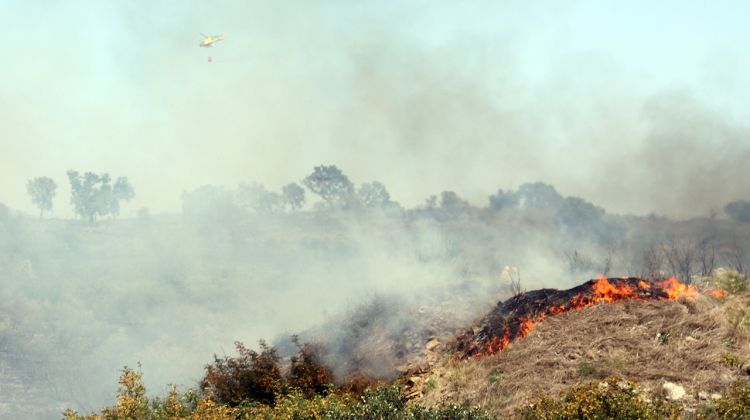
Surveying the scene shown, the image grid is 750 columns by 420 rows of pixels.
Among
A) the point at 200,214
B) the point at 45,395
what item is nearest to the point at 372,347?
the point at 45,395

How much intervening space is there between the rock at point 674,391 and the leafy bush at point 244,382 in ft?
33.9

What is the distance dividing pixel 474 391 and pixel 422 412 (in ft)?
11.7

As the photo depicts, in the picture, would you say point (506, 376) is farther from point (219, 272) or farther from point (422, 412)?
point (219, 272)

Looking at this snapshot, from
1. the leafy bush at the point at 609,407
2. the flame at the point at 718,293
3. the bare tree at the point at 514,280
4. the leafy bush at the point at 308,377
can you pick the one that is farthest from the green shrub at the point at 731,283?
the leafy bush at the point at 308,377

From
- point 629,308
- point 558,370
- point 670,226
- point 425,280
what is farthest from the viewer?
point 670,226

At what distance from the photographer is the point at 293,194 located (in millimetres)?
98438

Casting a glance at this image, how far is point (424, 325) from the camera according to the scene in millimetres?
24891

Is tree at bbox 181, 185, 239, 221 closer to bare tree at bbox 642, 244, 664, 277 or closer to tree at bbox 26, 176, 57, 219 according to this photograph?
tree at bbox 26, 176, 57, 219

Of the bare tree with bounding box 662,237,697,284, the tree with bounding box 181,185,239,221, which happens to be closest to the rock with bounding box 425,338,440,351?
the bare tree with bounding box 662,237,697,284

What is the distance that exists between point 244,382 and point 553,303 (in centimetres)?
1009

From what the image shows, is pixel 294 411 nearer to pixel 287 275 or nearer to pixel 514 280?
pixel 514 280

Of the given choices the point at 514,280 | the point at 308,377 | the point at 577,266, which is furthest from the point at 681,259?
the point at 308,377

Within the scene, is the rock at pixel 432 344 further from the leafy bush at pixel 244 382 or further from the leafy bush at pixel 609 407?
the leafy bush at pixel 609 407

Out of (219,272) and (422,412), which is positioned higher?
(219,272)
